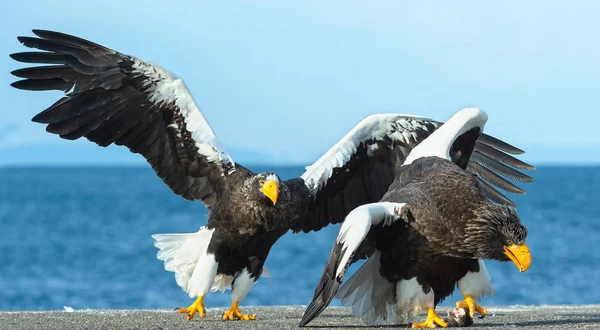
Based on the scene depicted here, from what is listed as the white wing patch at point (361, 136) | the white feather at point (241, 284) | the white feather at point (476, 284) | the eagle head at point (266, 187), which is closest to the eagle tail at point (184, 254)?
the white feather at point (241, 284)

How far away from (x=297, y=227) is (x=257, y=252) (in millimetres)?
951

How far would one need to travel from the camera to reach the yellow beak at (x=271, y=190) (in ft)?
31.5

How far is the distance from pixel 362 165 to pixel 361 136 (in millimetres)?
327

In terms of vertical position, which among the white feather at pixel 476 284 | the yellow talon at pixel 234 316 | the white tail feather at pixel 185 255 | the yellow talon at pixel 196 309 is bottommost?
the yellow talon at pixel 234 316

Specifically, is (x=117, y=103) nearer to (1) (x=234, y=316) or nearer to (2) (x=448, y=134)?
(1) (x=234, y=316)

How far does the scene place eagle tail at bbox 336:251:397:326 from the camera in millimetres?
8922

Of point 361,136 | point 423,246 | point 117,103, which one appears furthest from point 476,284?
point 117,103

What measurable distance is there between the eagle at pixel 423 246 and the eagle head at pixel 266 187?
933 mm

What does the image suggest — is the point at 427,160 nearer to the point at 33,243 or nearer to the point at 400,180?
the point at 400,180

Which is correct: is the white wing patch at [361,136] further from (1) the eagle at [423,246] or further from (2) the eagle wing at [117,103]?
(1) the eagle at [423,246]

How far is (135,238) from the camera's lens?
5172cm

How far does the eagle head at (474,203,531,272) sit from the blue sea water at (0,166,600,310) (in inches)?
46.2

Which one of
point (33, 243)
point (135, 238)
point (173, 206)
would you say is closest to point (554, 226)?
point (135, 238)

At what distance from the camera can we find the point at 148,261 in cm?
4006
